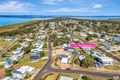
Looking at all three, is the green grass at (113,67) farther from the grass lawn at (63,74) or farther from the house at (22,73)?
the house at (22,73)

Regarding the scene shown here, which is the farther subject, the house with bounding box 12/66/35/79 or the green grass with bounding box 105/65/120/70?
→ the green grass with bounding box 105/65/120/70

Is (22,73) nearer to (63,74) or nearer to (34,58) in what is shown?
(63,74)

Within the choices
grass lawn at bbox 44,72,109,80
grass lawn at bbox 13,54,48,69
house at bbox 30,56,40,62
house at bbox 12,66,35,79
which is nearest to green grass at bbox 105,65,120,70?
grass lawn at bbox 44,72,109,80

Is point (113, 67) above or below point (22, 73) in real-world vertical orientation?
below

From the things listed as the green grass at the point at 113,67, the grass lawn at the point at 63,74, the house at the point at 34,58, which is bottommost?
the grass lawn at the point at 63,74

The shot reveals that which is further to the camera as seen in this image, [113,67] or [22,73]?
[113,67]

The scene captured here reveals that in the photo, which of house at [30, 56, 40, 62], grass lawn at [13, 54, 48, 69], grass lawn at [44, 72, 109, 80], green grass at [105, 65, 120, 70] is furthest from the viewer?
house at [30, 56, 40, 62]

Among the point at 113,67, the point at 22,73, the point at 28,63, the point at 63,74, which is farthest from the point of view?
the point at 28,63

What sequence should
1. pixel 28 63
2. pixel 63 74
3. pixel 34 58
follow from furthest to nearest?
pixel 34 58, pixel 28 63, pixel 63 74

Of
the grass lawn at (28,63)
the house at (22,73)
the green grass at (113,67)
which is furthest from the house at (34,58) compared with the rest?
the green grass at (113,67)

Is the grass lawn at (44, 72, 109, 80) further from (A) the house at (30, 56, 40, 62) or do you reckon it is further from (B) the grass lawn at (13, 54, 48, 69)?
(A) the house at (30, 56, 40, 62)

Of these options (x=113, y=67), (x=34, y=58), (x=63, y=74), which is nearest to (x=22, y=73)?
(x=63, y=74)
